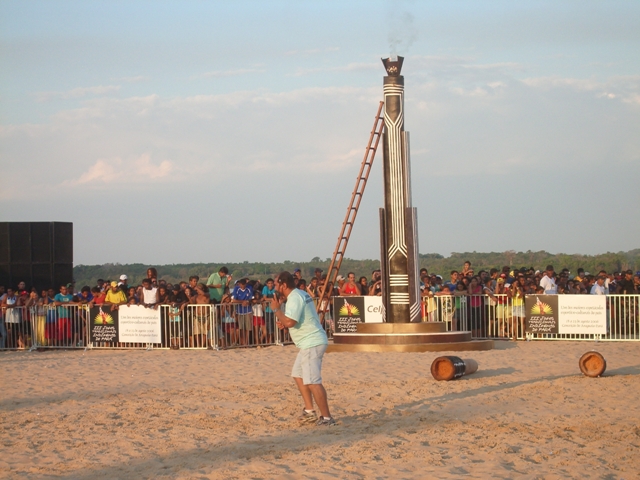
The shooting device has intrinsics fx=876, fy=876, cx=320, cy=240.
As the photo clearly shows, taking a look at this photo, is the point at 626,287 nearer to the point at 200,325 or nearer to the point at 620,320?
the point at 620,320

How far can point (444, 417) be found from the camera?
10.6 metres

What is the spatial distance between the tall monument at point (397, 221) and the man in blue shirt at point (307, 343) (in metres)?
8.92

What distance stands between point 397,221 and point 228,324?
462cm

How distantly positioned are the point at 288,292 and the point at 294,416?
1674mm

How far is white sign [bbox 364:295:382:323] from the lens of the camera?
2072 cm

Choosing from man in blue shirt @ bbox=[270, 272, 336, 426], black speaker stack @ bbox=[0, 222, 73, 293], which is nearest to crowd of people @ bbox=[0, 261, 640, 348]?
black speaker stack @ bbox=[0, 222, 73, 293]

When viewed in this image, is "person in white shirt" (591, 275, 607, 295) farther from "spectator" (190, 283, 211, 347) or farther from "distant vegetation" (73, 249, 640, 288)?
"distant vegetation" (73, 249, 640, 288)

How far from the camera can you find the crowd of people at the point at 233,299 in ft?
66.1

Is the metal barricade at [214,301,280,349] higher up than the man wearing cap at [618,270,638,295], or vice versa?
the man wearing cap at [618,270,638,295]

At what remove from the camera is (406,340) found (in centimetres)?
1827

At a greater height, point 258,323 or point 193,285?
point 193,285

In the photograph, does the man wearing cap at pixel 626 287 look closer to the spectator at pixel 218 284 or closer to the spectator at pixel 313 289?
the spectator at pixel 313 289

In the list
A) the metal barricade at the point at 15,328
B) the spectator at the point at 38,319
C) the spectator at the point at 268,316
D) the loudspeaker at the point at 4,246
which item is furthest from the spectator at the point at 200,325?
the loudspeaker at the point at 4,246

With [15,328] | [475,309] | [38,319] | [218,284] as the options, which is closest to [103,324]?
[38,319]
